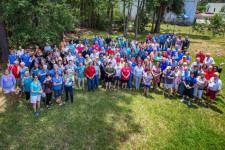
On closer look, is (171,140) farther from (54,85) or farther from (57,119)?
(54,85)

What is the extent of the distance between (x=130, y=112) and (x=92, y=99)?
2083 mm

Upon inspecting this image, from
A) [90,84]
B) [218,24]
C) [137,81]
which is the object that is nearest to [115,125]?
[90,84]

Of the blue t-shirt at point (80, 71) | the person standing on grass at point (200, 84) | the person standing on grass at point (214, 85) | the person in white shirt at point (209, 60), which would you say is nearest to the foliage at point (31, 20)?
the blue t-shirt at point (80, 71)

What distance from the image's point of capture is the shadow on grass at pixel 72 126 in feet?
18.2

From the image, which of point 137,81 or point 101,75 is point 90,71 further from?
A: point 137,81

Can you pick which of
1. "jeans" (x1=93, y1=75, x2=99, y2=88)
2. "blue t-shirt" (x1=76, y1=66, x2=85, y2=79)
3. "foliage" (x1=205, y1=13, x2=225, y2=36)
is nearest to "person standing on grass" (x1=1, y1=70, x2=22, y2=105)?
"blue t-shirt" (x1=76, y1=66, x2=85, y2=79)

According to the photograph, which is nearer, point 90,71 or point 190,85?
point 190,85

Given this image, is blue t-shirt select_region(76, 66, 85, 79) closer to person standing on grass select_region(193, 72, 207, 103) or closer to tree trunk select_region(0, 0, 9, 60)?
person standing on grass select_region(193, 72, 207, 103)

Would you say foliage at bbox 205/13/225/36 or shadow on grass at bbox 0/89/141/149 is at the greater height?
foliage at bbox 205/13/225/36

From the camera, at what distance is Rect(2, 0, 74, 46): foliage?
32.1 ft

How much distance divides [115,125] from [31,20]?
31.2ft

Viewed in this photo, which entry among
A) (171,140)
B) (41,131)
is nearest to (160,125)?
(171,140)

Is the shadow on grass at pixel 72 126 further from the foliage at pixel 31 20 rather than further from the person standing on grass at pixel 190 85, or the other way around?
the foliage at pixel 31 20

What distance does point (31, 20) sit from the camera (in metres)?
11.2
